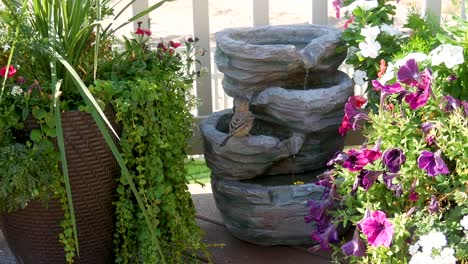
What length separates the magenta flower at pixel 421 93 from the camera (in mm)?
1973

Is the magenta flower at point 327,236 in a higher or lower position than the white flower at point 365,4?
lower

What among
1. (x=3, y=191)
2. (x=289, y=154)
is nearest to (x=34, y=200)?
(x=3, y=191)

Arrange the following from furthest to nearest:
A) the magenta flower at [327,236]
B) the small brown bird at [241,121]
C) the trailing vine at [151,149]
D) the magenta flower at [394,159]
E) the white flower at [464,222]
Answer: the small brown bird at [241,121] → the trailing vine at [151,149] → the magenta flower at [327,236] → the magenta flower at [394,159] → the white flower at [464,222]

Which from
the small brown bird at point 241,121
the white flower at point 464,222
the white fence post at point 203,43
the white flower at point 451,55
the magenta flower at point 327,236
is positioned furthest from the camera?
the white fence post at point 203,43

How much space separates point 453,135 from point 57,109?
3.63 ft

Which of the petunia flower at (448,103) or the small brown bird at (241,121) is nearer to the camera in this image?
the petunia flower at (448,103)

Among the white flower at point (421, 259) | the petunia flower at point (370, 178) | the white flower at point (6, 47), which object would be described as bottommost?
the white flower at point (421, 259)

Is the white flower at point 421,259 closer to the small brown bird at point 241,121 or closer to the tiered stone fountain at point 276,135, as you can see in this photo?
the tiered stone fountain at point 276,135

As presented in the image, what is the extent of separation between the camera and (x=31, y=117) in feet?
7.29

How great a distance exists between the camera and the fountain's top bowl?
2670 mm

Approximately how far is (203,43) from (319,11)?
0.56 meters

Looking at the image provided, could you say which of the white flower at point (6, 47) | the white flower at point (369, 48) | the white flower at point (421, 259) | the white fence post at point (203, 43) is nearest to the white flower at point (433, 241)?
the white flower at point (421, 259)

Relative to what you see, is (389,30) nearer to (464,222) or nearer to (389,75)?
(389,75)

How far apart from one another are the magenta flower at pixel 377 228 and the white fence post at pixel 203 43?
1.45 m
